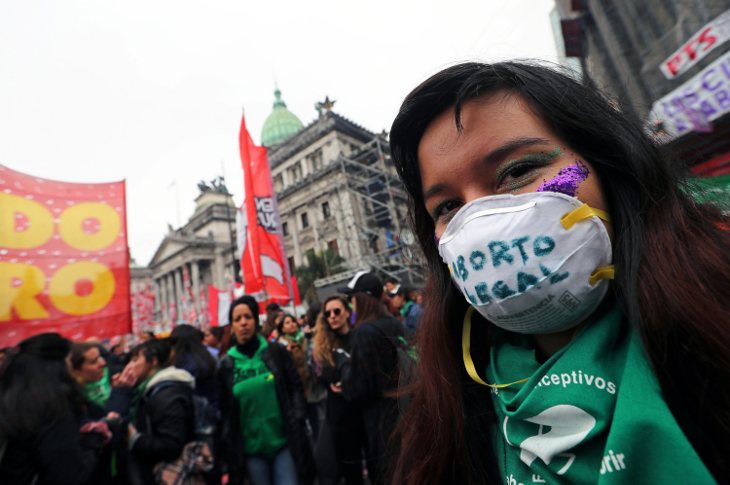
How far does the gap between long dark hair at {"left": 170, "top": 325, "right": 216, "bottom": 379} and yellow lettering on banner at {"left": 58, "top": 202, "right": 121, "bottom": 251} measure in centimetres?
160

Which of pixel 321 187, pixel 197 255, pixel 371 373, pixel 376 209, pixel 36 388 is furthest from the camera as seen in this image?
pixel 197 255

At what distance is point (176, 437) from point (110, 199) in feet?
11.1

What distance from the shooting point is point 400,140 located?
1234 mm

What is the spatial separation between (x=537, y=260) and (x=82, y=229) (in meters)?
5.19

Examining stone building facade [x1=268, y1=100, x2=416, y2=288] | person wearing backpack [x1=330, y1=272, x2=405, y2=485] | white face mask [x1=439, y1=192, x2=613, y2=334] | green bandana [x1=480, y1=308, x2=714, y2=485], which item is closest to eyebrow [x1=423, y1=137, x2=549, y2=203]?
white face mask [x1=439, y1=192, x2=613, y2=334]

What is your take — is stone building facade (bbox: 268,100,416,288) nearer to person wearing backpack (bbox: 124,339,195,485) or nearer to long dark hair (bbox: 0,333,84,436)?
person wearing backpack (bbox: 124,339,195,485)

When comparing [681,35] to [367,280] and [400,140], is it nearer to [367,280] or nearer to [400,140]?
[367,280]

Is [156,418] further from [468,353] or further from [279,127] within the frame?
[279,127]

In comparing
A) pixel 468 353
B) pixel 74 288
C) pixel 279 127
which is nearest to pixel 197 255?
pixel 279 127

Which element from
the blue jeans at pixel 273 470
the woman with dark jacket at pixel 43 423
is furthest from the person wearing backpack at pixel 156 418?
the blue jeans at pixel 273 470

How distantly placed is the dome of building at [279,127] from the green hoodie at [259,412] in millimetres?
37345

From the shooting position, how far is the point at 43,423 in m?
2.33

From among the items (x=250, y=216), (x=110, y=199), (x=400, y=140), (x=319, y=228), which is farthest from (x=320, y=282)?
(x=400, y=140)

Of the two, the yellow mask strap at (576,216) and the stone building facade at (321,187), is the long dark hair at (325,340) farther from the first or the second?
the stone building facade at (321,187)
